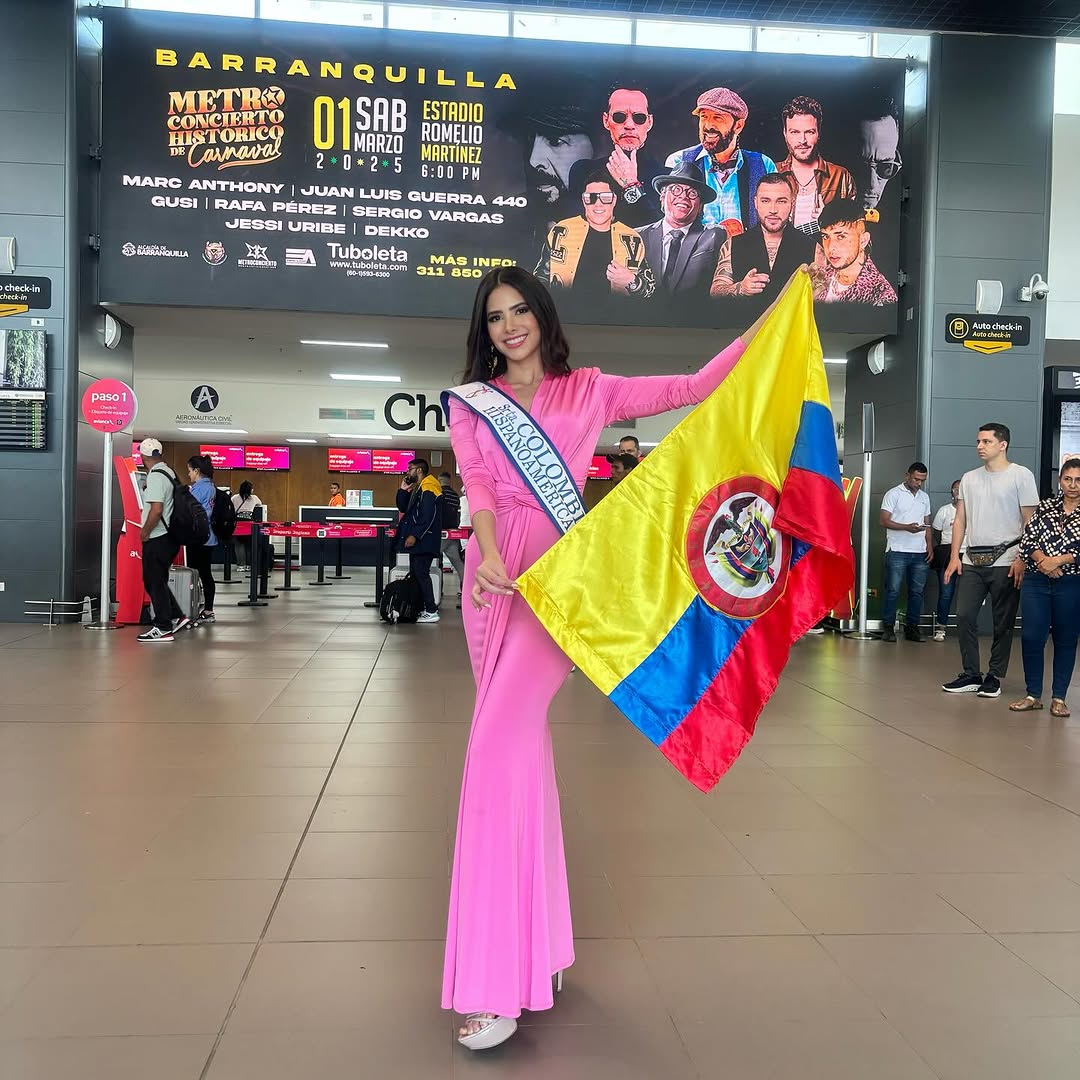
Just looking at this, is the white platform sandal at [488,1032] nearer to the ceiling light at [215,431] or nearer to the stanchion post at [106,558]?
the stanchion post at [106,558]

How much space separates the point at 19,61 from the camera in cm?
890

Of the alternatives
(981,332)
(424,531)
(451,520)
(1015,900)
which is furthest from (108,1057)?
(981,332)

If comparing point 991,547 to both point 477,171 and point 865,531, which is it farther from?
point 477,171

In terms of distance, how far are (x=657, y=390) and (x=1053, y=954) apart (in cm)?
169

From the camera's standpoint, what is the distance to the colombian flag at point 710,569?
1984 mm

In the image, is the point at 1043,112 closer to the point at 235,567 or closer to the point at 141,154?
the point at 141,154

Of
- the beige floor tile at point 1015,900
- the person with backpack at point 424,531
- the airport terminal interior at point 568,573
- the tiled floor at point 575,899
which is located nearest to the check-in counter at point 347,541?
the airport terminal interior at point 568,573

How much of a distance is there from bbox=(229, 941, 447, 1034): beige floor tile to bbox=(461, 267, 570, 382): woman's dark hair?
1354 millimetres

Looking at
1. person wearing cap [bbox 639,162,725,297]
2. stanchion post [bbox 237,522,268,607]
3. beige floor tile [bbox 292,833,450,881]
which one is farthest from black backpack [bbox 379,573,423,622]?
beige floor tile [bbox 292,833,450,881]

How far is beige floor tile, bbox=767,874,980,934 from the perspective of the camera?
253cm

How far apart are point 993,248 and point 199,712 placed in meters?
8.75

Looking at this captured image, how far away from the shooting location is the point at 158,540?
320 inches

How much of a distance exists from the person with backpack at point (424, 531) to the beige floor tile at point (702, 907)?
287 inches

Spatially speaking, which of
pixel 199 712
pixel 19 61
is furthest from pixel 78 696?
pixel 19 61
